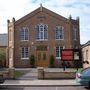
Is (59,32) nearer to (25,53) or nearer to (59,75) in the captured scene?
(25,53)

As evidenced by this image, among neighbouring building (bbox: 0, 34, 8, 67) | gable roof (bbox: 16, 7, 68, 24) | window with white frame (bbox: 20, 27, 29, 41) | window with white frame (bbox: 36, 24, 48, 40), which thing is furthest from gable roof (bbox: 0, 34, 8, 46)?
window with white frame (bbox: 36, 24, 48, 40)

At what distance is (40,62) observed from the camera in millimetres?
59438

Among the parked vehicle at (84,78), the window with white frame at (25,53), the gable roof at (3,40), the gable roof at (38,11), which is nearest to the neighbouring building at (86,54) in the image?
the gable roof at (38,11)

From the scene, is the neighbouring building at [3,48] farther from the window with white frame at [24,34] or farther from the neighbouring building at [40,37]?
the window with white frame at [24,34]

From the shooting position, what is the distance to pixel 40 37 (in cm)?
5981

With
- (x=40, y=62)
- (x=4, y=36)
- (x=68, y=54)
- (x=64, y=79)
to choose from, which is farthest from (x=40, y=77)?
(x=4, y=36)

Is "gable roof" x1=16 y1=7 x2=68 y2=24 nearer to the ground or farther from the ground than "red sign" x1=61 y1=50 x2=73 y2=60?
farther from the ground

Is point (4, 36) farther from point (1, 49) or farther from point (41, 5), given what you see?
point (41, 5)

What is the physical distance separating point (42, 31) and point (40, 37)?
1.03 meters

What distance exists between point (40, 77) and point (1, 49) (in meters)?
33.4

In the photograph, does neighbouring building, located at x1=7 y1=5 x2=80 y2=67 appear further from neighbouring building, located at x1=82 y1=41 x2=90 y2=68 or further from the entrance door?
neighbouring building, located at x1=82 y1=41 x2=90 y2=68

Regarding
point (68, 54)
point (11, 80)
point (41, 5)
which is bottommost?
point (11, 80)

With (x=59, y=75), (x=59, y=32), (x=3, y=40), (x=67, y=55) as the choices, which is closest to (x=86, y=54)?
(x=59, y=32)

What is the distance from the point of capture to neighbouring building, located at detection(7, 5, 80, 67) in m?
59.3
